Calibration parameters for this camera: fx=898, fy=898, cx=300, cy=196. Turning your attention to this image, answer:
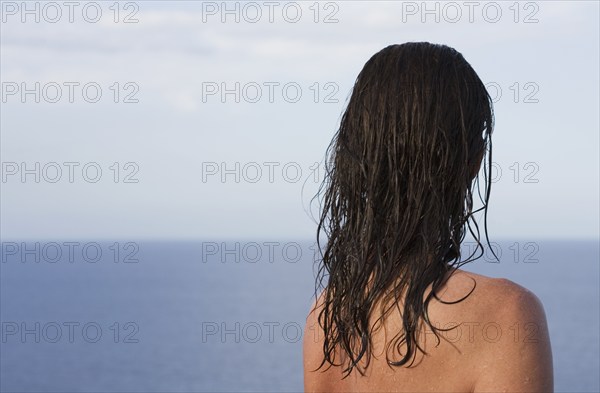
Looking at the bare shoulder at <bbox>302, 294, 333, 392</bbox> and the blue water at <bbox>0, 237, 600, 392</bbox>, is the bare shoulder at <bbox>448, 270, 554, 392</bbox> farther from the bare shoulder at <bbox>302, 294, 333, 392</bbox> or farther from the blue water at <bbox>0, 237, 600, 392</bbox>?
the blue water at <bbox>0, 237, 600, 392</bbox>

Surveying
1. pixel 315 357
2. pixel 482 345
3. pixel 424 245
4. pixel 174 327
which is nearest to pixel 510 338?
pixel 482 345

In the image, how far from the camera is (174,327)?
105 metres

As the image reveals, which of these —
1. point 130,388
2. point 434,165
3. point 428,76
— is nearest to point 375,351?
point 434,165

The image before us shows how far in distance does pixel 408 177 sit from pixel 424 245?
0.14 meters

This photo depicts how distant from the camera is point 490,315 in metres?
1.64

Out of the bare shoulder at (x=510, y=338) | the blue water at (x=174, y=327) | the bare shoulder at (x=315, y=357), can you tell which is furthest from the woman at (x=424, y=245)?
the blue water at (x=174, y=327)

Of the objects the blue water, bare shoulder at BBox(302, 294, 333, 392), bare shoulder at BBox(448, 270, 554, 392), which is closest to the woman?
bare shoulder at BBox(448, 270, 554, 392)

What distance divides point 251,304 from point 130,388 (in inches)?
1922

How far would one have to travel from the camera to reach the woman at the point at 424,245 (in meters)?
1.64

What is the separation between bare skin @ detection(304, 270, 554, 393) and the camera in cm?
162

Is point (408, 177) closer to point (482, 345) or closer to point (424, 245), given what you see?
point (424, 245)

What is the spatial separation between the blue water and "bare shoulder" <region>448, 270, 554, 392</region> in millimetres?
37533

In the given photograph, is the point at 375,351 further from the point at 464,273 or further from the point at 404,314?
the point at 464,273

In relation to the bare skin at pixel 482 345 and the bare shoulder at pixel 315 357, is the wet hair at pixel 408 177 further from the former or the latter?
the bare shoulder at pixel 315 357
